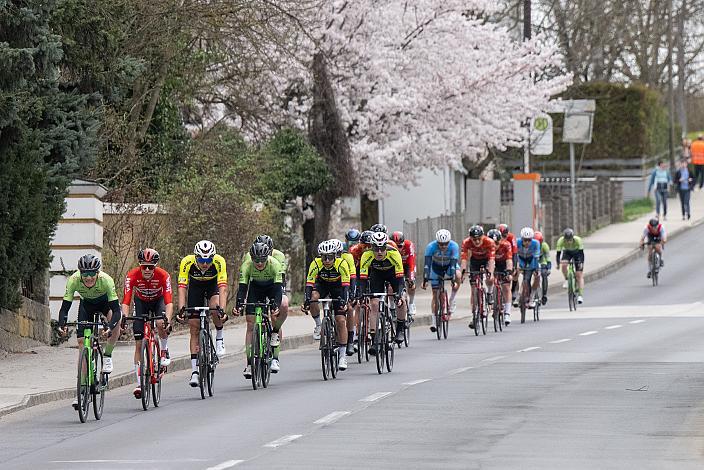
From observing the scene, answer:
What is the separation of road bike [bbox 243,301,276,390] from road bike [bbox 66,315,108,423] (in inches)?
105

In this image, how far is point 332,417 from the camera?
54.2ft

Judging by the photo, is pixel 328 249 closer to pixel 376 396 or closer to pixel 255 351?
pixel 255 351

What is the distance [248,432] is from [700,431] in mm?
4079

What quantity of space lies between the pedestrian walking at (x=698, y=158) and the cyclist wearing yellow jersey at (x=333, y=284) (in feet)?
151

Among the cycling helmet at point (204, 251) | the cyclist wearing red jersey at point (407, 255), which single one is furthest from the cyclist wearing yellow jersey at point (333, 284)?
the cyclist wearing red jersey at point (407, 255)

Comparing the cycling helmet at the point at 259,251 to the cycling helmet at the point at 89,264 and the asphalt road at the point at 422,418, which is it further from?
the cycling helmet at the point at 89,264

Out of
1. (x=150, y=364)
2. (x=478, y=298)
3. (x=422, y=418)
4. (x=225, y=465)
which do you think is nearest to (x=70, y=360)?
(x=150, y=364)

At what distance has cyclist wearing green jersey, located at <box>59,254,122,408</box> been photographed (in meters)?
17.4

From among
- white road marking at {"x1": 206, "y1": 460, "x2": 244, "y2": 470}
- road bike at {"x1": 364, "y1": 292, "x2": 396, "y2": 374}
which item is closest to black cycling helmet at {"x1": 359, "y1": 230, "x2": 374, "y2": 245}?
road bike at {"x1": 364, "y1": 292, "x2": 396, "y2": 374}

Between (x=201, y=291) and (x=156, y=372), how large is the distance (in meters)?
1.75

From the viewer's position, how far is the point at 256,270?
2038 cm

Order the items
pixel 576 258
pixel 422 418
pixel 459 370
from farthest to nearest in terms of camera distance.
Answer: pixel 576 258 < pixel 459 370 < pixel 422 418

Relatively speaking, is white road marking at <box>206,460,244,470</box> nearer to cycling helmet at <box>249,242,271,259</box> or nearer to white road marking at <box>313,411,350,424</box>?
white road marking at <box>313,411,350,424</box>

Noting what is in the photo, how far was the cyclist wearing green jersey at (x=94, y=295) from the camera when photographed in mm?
17438
